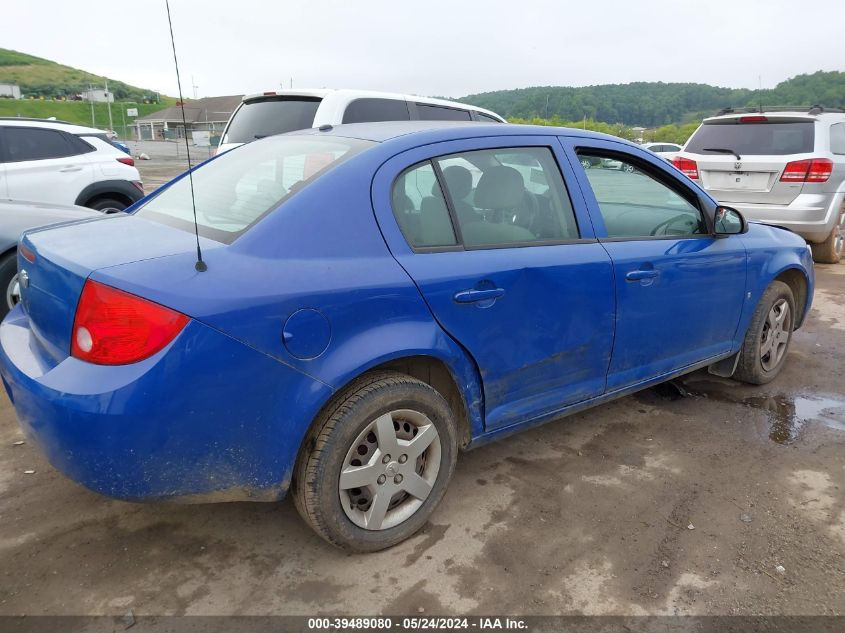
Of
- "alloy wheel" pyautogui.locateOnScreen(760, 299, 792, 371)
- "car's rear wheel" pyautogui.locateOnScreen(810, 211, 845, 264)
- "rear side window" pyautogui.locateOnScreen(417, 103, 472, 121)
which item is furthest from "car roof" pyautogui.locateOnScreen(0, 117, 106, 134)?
"car's rear wheel" pyautogui.locateOnScreen(810, 211, 845, 264)

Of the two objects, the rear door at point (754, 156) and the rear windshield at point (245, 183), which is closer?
the rear windshield at point (245, 183)

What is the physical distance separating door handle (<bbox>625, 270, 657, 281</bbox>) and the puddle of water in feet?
4.02

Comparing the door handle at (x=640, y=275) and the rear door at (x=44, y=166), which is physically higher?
the rear door at (x=44, y=166)

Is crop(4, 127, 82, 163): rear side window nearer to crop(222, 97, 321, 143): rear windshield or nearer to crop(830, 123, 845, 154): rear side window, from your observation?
crop(222, 97, 321, 143): rear windshield

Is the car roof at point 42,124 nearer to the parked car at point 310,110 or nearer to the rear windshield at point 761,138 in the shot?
the parked car at point 310,110

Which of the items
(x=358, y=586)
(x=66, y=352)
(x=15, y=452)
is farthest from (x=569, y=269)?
(x=15, y=452)

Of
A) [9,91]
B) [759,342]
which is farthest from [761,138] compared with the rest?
[9,91]

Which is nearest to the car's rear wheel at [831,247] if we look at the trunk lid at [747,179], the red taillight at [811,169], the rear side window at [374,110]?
the red taillight at [811,169]

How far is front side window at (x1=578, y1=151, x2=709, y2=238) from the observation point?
3123 millimetres

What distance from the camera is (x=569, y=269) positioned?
2.81 meters

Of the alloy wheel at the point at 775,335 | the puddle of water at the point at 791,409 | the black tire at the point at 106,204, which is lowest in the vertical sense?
the puddle of water at the point at 791,409

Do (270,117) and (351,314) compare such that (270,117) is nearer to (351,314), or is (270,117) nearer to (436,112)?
(436,112)

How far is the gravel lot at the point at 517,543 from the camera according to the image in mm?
2238

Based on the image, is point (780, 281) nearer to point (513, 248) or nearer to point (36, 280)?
point (513, 248)
